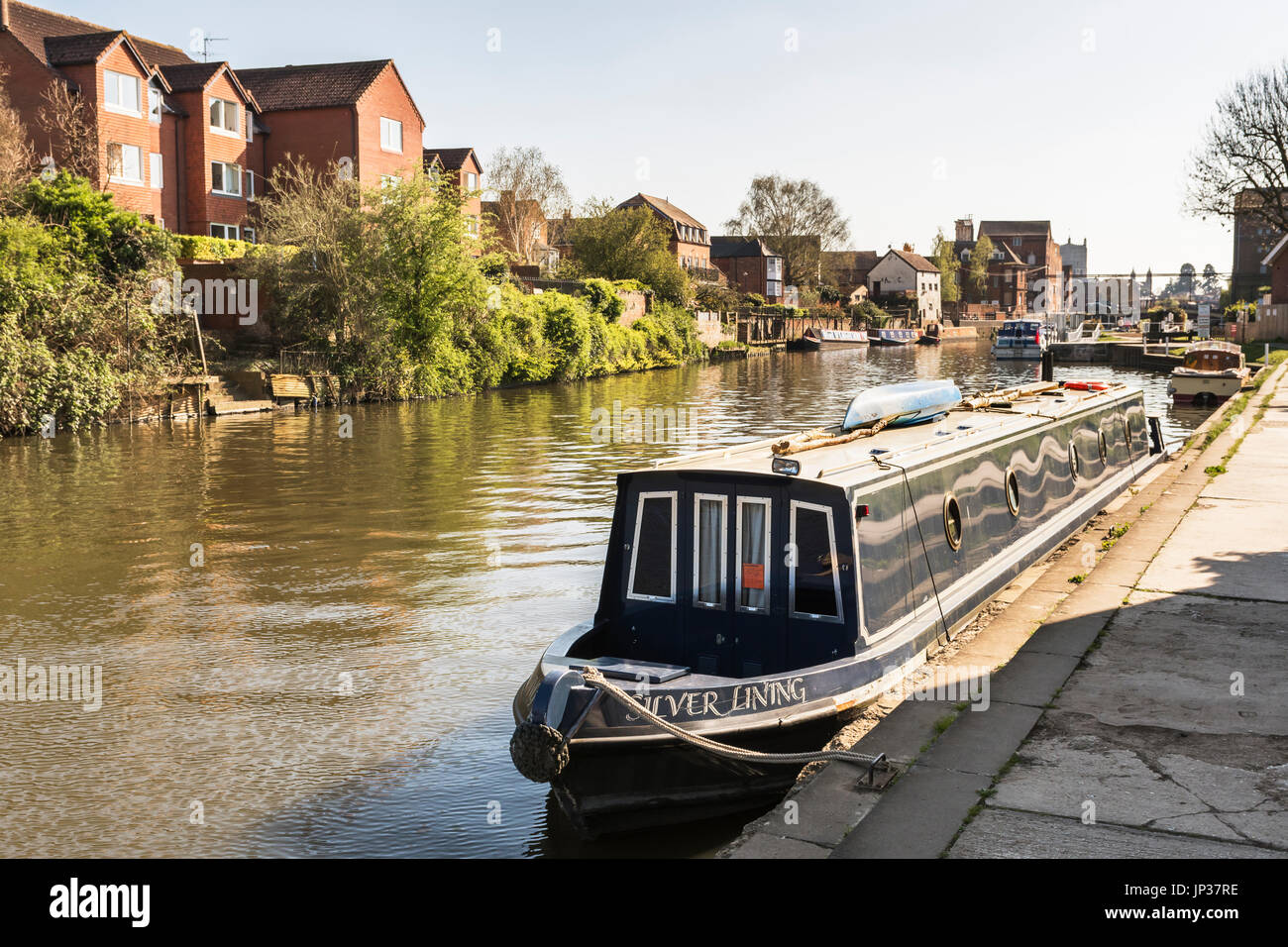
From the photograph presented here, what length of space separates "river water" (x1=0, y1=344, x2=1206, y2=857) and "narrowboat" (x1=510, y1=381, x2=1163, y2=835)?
658mm

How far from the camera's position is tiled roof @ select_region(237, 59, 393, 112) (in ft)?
147

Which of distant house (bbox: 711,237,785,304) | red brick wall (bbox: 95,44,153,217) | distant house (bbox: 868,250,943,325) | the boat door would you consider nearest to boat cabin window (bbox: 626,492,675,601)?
the boat door

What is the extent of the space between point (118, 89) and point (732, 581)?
3787cm

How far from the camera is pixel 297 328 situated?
34.9 m

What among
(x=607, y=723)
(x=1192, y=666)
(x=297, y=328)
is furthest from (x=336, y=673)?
(x=297, y=328)

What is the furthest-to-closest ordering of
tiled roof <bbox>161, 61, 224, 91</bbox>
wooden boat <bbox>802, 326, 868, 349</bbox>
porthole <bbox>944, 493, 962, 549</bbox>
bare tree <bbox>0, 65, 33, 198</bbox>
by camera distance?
1. wooden boat <bbox>802, 326, 868, 349</bbox>
2. tiled roof <bbox>161, 61, 224, 91</bbox>
3. bare tree <bbox>0, 65, 33, 198</bbox>
4. porthole <bbox>944, 493, 962, 549</bbox>

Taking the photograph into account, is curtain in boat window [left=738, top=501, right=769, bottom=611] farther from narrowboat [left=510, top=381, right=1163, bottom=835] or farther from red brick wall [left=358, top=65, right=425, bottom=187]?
red brick wall [left=358, top=65, right=425, bottom=187]

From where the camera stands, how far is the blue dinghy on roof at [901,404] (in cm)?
1014

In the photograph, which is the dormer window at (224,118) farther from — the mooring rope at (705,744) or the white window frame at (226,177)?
the mooring rope at (705,744)

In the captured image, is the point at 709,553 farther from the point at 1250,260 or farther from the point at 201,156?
the point at 1250,260

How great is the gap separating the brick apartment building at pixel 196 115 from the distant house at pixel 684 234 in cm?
4127

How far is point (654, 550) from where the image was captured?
25.5ft

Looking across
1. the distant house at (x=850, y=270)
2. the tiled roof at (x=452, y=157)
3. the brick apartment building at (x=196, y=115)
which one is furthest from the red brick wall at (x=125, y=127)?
the distant house at (x=850, y=270)
